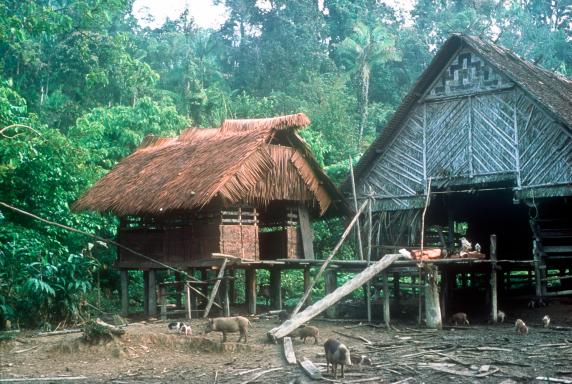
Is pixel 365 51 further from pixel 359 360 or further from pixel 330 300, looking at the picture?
pixel 359 360

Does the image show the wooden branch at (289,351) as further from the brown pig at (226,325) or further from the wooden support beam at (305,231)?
the wooden support beam at (305,231)

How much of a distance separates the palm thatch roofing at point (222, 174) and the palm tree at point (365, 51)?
1682cm

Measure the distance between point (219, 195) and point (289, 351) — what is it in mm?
4893

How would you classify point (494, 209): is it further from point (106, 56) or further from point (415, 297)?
point (106, 56)

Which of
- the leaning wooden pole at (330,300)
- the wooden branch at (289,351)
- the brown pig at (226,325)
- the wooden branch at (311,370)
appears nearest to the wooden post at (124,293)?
the leaning wooden pole at (330,300)

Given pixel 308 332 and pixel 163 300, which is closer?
pixel 308 332

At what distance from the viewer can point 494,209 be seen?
2123cm

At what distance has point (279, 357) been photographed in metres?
11.3

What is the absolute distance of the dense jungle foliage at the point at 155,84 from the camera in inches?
629

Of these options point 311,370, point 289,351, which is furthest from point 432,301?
point 311,370

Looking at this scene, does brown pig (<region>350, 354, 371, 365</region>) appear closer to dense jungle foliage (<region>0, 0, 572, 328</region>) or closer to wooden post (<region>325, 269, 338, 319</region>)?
wooden post (<region>325, 269, 338, 319</region>)

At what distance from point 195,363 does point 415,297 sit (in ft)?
37.3

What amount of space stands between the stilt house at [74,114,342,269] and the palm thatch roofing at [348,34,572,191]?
1992 millimetres

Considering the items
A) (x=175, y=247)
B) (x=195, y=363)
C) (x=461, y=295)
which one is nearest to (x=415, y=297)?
(x=461, y=295)
